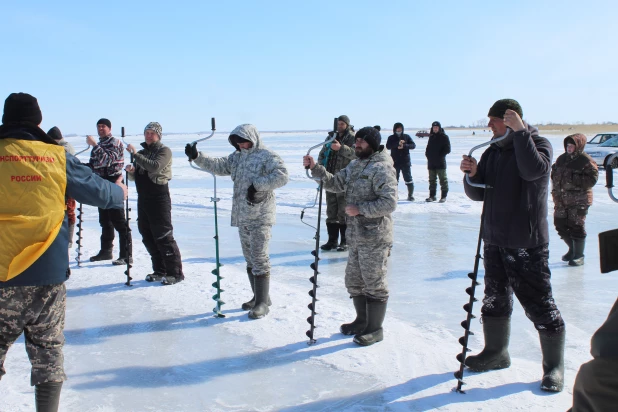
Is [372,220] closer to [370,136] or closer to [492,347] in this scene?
[370,136]

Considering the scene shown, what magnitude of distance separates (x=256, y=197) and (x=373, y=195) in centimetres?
107

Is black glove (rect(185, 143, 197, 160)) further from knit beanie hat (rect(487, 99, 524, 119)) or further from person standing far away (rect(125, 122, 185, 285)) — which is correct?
knit beanie hat (rect(487, 99, 524, 119))

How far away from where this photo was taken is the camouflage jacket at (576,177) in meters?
6.39

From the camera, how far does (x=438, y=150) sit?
1164 cm

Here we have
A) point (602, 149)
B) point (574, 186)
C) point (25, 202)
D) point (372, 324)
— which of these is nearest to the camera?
point (25, 202)

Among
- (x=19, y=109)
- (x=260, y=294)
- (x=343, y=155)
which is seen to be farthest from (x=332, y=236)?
(x=19, y=109)

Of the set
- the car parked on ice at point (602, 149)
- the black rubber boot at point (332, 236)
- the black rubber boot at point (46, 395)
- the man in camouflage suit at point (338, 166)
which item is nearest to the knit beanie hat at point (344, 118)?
the man in camouflage suit at point (338, 166)

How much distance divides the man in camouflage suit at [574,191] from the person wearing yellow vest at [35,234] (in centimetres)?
562

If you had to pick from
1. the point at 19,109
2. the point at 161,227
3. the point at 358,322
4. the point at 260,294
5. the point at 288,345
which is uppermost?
the point at 19,109

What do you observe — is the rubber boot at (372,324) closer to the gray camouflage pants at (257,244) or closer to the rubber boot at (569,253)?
the gray camouflage pants at (257,244)

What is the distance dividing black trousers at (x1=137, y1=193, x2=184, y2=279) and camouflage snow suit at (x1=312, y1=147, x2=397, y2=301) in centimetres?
249

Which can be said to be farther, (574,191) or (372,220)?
(574,191)

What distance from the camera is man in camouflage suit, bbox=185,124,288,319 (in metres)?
4.61

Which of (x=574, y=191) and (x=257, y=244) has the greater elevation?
(x=574, y=191)
